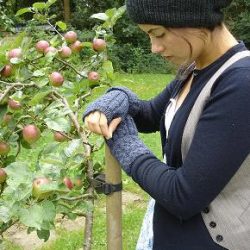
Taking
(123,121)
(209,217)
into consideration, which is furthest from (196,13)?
(209,217)

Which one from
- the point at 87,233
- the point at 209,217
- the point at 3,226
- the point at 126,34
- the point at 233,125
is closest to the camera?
the point at 233,125

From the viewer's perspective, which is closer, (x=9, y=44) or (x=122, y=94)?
(x=122, y=94)

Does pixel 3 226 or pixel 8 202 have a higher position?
pixel 8 202

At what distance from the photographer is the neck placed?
1136mm

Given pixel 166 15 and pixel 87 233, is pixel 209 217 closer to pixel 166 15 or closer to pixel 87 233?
pixel 87 233

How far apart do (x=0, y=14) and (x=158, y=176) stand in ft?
31.5

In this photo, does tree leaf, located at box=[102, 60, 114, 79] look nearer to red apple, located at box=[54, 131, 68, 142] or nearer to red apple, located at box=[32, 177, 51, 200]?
red apple, located at box=[54, 131, 68, 142]

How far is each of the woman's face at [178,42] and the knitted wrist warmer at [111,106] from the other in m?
0.17

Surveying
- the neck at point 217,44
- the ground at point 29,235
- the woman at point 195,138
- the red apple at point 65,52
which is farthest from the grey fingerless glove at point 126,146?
the ground at point 29,235

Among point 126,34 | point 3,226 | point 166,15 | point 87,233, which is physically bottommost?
point 126,34

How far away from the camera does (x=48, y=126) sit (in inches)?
51.4

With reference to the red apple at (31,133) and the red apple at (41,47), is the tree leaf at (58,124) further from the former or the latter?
the red apple at (41,47)

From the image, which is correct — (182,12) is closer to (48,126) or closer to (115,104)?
(115,104)

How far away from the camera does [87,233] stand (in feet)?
4.26
